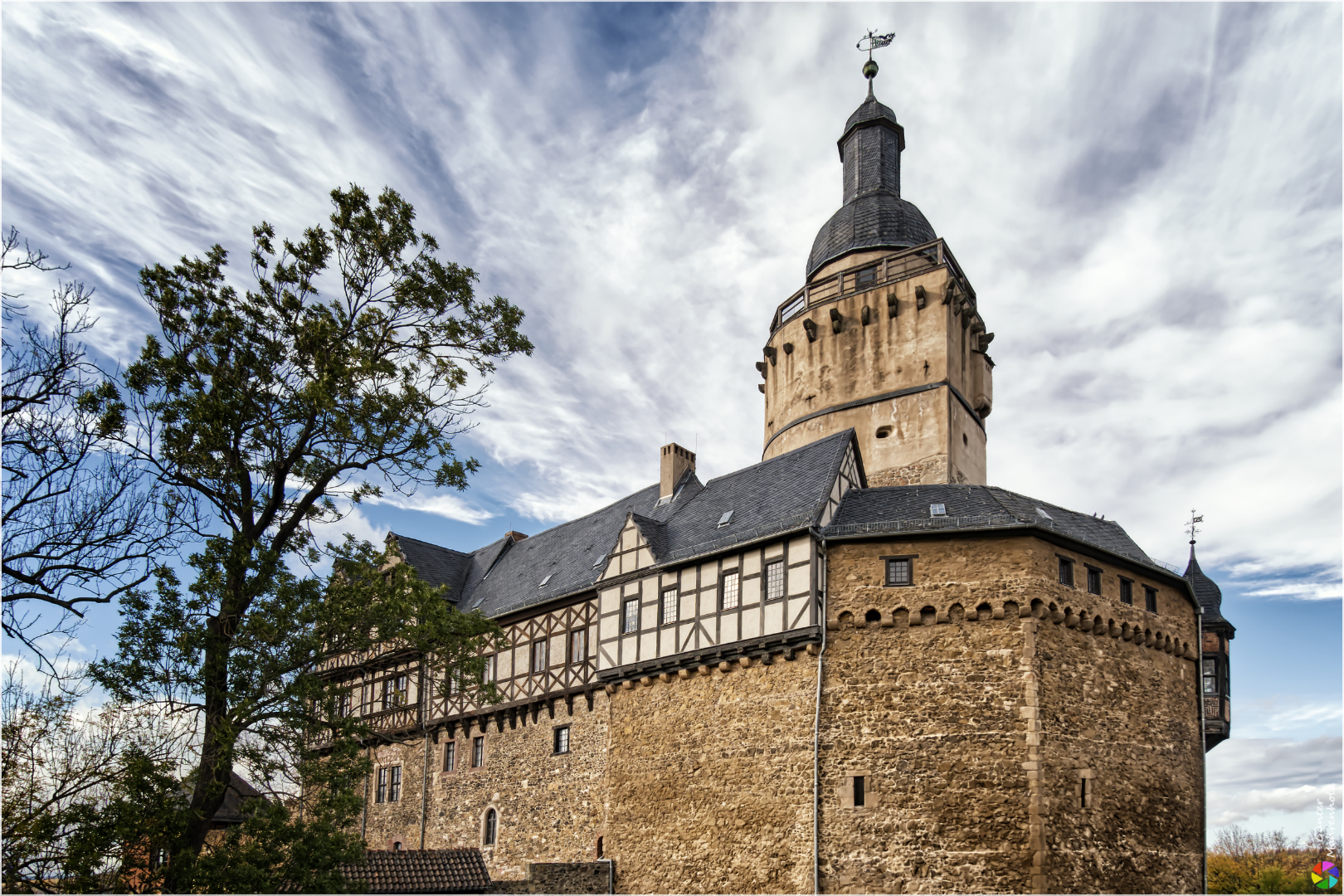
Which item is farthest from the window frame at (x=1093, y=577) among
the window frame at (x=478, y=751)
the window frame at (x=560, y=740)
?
the window frame at (x=478, y=751)

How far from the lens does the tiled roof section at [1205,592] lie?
84.8ft

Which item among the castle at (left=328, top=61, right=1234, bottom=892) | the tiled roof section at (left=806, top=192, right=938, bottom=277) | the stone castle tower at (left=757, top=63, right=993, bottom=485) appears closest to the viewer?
the castle at (left=328, top=61, right=1234, bottom=892)

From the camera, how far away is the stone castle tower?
84.2ft

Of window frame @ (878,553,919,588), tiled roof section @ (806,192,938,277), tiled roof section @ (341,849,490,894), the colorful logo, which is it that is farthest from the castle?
the colorful logo

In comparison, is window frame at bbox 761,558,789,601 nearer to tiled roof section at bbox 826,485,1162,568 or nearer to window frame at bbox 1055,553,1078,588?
tiled roof section at bbox 826,485,1162,568

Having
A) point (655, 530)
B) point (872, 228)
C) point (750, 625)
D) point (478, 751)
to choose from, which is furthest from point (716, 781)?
point (872, 228)

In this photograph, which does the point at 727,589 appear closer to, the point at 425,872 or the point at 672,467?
the point at 672,467

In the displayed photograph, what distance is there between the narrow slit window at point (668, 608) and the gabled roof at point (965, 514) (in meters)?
3.91

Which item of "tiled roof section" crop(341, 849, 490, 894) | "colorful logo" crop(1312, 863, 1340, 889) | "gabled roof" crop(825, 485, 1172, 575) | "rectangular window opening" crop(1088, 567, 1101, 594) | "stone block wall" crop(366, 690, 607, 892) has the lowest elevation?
"colorful logo" crop(1312, 863, 1340, 889)

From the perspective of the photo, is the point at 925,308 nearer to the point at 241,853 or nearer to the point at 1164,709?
the point at 1164,709

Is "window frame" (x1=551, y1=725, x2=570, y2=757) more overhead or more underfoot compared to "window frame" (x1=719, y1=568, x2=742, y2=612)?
more underfoot

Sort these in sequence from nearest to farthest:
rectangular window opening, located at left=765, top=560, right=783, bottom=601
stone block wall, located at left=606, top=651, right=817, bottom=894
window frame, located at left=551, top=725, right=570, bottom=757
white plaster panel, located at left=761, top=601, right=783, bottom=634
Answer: stone block wall, located at left=606, top=651, right=817, bottom=894 < white plaster panel, located at left=761, top=601, right=783, bottom=634 < rectangular window opening, located at left=765, top=560, right=783, bottom=601 < window frame, located at left=551, top=725, right=570, bottom=757

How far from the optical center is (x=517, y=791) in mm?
24906

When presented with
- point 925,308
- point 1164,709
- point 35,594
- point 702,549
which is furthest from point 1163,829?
point 35,594
